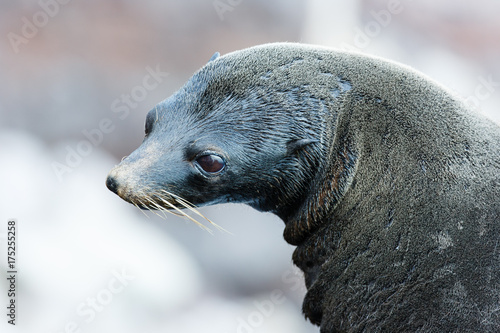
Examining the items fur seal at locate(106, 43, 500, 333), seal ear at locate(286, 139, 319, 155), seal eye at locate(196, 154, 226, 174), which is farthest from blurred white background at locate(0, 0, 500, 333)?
seal eye at locate(196, 154, 226, 174)

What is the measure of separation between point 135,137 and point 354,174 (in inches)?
228

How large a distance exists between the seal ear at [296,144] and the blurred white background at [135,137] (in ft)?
12.1

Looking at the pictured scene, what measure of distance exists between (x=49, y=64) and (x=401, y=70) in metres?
6.35

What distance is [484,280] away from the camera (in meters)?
1.46

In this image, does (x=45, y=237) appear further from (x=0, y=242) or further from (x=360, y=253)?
(x=360, y=253)

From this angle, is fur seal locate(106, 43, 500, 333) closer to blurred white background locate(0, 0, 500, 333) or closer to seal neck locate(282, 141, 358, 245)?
seal neck locate(282, 141, 358, 245)

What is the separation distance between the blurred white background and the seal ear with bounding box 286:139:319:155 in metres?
3.69

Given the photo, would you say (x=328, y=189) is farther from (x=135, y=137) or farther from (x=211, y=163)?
(x=135, y=137)

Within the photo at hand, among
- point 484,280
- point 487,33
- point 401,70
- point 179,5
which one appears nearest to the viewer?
point 484,280

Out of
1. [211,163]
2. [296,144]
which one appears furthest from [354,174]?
[211,163]

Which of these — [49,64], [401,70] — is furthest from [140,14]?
[401,70]

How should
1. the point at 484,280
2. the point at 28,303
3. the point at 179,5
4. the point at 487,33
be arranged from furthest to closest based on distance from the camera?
1. the point at 487,33
2. the point at 179,5
3. the point at 28,303
4. the point at 484,280

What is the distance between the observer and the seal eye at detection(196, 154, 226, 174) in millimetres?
1576

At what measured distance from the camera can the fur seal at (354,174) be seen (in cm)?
149
